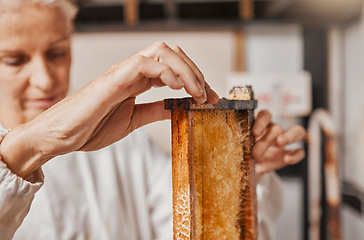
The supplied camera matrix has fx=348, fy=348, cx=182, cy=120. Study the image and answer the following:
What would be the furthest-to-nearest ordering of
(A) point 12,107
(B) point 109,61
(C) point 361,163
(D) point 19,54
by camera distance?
(B) point 109,61, (C) point 361,163, (A) point 12,107, (D) point 19,54

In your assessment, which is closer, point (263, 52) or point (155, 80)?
point (155, 80)

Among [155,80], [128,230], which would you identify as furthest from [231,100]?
[128,230]

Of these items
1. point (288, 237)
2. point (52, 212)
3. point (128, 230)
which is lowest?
point (288, 237)

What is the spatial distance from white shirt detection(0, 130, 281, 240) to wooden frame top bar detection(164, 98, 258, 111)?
0.44 meters

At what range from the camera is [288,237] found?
2383 mm

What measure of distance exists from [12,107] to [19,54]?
19 centimetres

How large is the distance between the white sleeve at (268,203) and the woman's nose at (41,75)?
19.4 inches

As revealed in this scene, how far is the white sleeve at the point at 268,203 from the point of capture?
0.80 meters

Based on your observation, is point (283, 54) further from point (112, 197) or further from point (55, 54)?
point (55, 54)

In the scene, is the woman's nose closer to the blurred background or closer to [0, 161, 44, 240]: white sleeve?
[0, 161, 44, 240]: white sleeve

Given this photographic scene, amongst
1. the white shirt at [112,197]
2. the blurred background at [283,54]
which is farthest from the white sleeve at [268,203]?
the blurred background at [283,54]

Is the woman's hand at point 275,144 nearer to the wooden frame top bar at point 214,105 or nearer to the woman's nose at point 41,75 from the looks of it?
the wooden frame top bar at point 214,105

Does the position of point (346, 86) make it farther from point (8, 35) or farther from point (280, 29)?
point (8, 35)

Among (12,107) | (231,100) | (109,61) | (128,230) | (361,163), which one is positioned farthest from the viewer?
(109,61)
